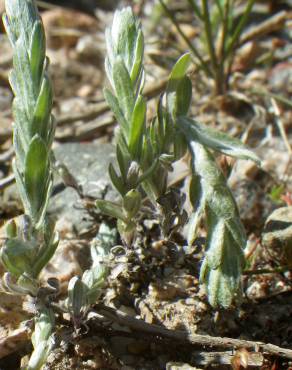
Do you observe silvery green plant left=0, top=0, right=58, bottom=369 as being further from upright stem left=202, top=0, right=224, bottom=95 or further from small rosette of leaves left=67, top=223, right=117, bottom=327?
upright stem left=202, top=0, right=224, bottom=95

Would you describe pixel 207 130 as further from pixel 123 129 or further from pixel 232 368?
pixel 232 368

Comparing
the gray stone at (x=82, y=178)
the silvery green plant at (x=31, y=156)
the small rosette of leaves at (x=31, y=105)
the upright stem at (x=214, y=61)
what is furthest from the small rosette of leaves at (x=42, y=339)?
the upright stem at (x=214, y=61)

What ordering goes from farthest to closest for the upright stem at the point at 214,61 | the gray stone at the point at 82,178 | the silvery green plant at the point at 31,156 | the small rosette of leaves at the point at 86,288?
the upright stem at the point at 214,61 → the gray stone at the point at 82,178 → the small rosette of leaves at the point at 86,288 → the silvery green plant at the point at 31,156

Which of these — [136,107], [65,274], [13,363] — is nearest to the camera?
[136,107]

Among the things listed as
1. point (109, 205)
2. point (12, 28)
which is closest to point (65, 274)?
point (109, 205)

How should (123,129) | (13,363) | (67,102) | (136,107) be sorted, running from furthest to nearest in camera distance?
(67,102) → (13,363) → (123,129) → (136,107)

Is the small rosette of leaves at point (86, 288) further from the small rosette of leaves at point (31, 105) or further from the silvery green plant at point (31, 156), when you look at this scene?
the small rosette of leaves at point (31, 105)

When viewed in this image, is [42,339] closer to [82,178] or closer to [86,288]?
[86,288]
